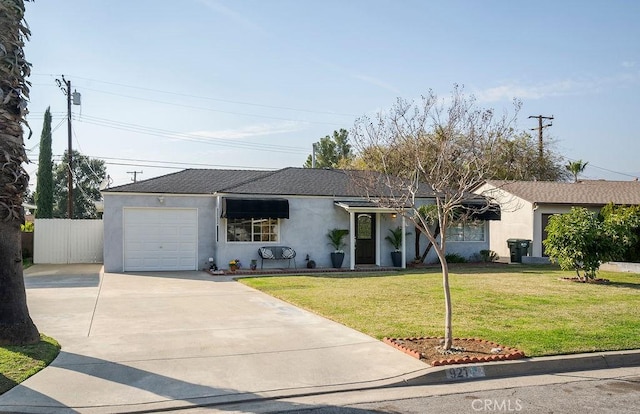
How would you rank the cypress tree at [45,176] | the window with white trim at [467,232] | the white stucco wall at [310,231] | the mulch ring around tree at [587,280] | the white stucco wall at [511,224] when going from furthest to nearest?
the cypress tree at [45,176], the white stucco wall at [511,224], the window with white trim at [467,232], the white stucco wall at [310,231], the mulch ring around tree at [587,280]

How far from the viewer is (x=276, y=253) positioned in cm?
2086

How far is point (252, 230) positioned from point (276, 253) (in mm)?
1267

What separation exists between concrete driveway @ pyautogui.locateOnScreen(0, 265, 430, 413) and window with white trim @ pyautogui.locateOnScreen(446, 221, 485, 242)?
13018 millimetres

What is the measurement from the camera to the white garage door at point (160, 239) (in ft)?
66.3

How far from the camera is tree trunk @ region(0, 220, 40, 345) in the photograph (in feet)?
25.3

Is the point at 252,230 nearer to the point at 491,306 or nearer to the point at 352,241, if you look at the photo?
the point at 352,241

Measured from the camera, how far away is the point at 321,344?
837cm

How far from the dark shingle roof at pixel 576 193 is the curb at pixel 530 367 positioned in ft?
58.4

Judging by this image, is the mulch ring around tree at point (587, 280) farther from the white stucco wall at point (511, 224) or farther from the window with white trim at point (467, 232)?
the white stucco wall at point (511, 224)

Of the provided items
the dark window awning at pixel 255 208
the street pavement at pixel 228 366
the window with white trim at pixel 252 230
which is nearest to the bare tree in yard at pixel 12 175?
the street pavement at pixel 228 366

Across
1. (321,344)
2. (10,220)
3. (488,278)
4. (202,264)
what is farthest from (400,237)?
(10,220)

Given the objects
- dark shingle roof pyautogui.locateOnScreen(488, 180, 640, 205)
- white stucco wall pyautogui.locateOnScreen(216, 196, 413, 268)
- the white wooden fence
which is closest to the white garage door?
white stucco wall pyautogui.locateOnScreen(216, 196, 413, 268)

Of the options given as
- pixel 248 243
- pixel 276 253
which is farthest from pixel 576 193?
pixel 248 243

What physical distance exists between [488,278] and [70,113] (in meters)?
24.5
